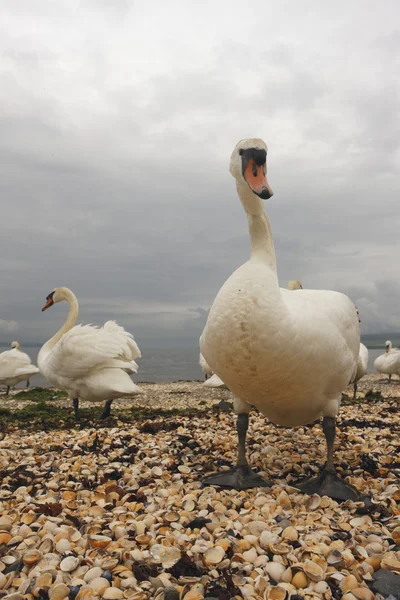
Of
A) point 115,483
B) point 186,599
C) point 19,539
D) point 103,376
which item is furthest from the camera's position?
point 103,376

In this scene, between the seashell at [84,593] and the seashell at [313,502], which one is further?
the seashell at [313,502]

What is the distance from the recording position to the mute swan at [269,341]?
4.21 metres

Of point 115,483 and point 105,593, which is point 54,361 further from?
point 105,593

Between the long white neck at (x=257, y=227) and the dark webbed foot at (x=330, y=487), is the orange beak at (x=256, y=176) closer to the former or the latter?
the long white neck at (x=257, y=227)

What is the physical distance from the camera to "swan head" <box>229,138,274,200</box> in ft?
15.7

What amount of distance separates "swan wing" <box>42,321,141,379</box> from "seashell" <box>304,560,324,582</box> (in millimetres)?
7693

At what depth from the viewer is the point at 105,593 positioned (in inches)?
113

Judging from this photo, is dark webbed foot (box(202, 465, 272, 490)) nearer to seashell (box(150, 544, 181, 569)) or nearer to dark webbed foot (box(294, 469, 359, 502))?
dark webbed foot (box(294, 469, 359, 502))

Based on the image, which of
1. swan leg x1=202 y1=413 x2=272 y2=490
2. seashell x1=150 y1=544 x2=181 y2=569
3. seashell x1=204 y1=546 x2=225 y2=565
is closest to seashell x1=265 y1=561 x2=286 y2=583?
seashell x1=204 y1=546 x2=225 y2=565

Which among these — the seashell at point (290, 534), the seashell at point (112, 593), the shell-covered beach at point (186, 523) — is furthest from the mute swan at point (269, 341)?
the seashell at point (112, 593)

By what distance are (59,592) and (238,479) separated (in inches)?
93.1

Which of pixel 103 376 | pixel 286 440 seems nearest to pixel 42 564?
pixel 286 440

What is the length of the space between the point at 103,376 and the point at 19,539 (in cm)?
683

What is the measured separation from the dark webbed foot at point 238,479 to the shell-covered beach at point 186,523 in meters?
0.11
